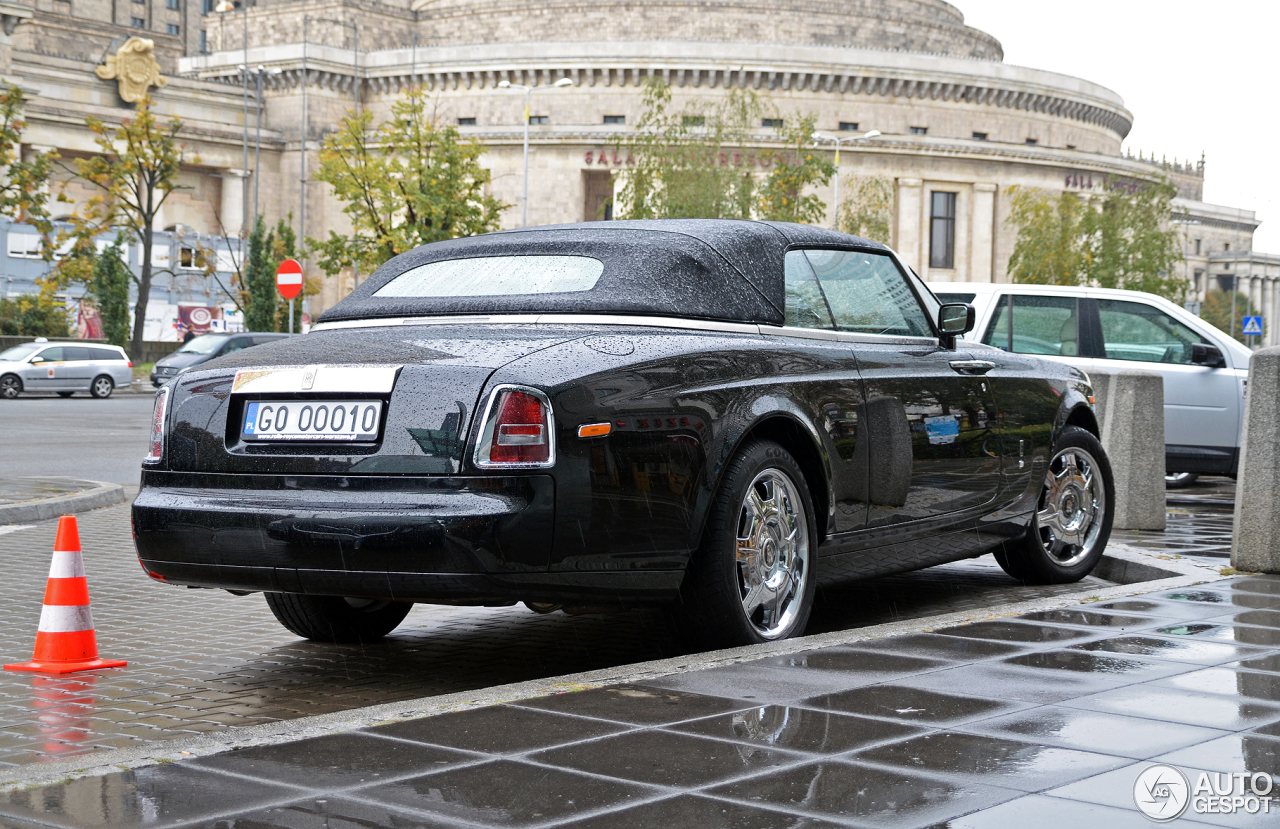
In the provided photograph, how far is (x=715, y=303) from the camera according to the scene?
5.85 m

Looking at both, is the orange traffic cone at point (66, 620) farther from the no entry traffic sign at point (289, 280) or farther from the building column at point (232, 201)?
the building column at point (232, 201)

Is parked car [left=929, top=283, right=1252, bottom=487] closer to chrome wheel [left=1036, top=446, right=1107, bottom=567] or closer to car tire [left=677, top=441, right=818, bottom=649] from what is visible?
chrome wheel [left=1036, top=446, right=1107, bottom=567]

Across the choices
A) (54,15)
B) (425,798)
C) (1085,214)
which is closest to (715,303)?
(425,798)

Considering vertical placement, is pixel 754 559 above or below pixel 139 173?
below

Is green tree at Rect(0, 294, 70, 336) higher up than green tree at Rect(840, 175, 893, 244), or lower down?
lower down

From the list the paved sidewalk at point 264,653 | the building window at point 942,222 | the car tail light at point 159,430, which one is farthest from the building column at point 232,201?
the car tail light at point 159,430

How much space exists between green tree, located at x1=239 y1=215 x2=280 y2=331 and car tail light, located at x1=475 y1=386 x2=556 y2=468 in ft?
171

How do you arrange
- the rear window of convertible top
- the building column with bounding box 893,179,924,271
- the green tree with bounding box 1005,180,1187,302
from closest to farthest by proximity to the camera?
1. the rear window of convertible top
2. the green tree with bounding box 1005,180,1187,302
3. the building column with bounding box 893,179,924,271

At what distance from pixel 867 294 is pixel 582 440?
7.55 feet

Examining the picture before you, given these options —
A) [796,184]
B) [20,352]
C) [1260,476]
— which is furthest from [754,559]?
[796,184]

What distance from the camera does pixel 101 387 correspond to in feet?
130

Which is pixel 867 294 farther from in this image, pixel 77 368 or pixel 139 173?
pixel 139 173

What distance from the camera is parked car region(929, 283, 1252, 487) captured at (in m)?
13.6

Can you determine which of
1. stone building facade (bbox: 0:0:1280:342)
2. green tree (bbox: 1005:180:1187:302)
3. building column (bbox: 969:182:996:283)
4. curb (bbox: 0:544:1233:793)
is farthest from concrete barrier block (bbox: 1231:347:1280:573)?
building column (bbox: 969:182:996:283)
